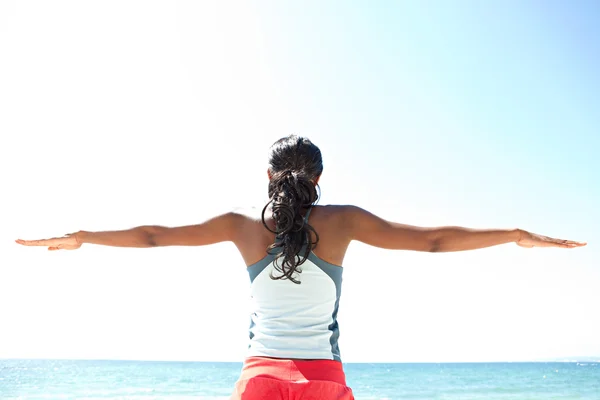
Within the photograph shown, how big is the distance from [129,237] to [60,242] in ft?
1.23

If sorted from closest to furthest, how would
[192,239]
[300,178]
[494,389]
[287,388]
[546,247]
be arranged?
1. [287,388]
2. [300,178]
3. [192,239]
4. [546,247]
5. [494,389]

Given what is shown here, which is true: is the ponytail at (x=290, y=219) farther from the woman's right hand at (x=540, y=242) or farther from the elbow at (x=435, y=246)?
the woman's right hand at (x=540, y=242)

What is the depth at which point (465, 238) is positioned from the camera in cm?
218

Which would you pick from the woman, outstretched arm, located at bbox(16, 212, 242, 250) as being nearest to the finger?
outstretched arm, located at bbox(16, 212, 242, 250)

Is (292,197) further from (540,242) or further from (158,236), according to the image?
(540,242)

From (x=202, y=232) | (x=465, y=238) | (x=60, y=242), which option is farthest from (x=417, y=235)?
(x=60, y=242)

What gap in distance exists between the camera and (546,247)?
7.83 feet

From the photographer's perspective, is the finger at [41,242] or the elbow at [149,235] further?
the finger at [41,242]

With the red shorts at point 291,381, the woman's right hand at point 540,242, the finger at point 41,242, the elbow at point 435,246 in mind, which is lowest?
the red shorts at point 291,381

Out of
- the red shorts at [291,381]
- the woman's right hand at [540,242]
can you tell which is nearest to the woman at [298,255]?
the red shorts at [291,381]

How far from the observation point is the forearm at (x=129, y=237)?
7.48ft

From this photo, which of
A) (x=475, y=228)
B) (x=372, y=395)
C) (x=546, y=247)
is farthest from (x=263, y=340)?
(x=372, y=395)

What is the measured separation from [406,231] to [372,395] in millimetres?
26212

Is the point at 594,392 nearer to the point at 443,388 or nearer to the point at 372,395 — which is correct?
the point at 443,388
